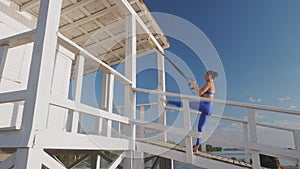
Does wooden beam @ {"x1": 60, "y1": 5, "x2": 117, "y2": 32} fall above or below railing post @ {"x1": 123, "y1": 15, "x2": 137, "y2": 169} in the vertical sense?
above

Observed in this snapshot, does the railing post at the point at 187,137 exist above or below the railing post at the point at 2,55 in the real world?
below

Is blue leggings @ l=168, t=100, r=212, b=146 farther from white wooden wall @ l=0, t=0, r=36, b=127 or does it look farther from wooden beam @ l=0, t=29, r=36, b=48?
white wooden wall @ l=0, t=0, r=36, b=127

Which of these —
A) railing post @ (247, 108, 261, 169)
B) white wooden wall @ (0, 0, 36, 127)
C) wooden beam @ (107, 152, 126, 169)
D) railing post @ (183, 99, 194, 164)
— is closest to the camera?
railing post @ (247, 108, 261, 169)

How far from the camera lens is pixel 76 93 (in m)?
2.00

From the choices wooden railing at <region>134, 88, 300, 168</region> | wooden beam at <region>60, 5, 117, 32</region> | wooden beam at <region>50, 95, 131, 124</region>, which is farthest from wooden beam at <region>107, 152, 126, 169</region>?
wooden beam at <region>60, 5, 117, 32</region>

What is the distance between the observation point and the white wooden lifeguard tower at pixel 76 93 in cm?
145

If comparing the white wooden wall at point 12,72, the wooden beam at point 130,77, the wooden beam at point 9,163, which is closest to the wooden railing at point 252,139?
the wooden beam at point 130,77

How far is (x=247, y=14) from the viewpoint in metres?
7.07

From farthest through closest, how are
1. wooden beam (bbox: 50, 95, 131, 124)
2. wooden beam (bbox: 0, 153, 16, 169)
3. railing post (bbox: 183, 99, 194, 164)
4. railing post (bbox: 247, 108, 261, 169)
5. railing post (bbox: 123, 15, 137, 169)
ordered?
railing post (bbox: 123, 15, 137, 169) < railing post (bbox: 183, 99, 194, 164) < railing post (bbox: 247, 108, 261, 169) < wooden beam (bbox: 50, 95, 131, 124) < wooden beam (bbox: 0, 153, 16, 169)

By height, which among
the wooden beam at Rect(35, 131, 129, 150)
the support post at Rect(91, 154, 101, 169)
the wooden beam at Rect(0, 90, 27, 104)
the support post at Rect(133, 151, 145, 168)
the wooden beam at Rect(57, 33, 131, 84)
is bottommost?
the support post at Rect(91, 154, 101, 169)

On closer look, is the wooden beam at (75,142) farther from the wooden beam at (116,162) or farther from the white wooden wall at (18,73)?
the white wooden wall at (18,73)

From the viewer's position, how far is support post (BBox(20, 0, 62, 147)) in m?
1.38

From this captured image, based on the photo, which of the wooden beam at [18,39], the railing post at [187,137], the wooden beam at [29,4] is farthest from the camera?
the wooden beam at [29,4]

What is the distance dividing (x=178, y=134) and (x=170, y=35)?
9.44 feet
